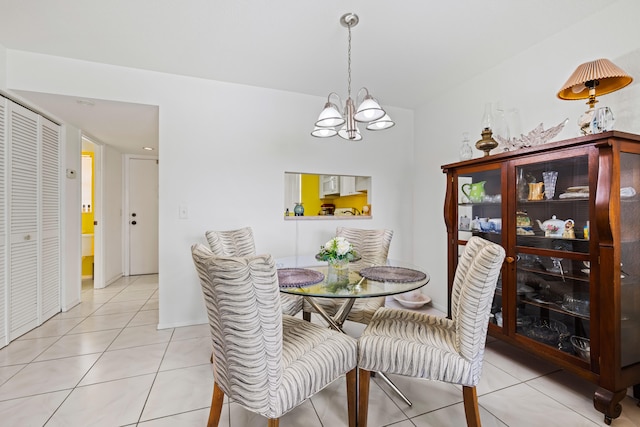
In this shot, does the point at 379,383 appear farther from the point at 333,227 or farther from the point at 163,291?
the point at 163,291

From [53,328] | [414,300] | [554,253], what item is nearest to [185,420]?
[53,328]

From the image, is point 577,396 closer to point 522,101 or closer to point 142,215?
point 522,101

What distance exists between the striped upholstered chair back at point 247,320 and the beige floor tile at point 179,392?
70 cm

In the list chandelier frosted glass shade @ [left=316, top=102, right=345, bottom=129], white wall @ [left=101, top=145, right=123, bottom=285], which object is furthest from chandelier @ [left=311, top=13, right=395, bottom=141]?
white wall @ [left=101, top=145, right=123, bottom=285]

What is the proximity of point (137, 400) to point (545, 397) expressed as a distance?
7.64ft

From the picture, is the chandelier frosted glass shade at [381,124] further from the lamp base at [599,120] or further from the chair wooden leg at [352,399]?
the chair wooden leg at [352,399]

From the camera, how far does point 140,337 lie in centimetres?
245

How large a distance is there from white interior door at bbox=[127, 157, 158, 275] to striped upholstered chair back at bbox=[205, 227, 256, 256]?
126 inches

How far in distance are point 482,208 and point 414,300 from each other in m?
1.38

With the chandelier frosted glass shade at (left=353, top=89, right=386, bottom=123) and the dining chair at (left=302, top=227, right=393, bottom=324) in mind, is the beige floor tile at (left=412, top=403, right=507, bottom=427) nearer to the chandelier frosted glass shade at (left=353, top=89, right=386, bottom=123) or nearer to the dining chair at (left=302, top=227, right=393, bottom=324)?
the dining chair at (left=302, top=227, right=393, bottom=324)

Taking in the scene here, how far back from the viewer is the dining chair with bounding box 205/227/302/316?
81.3 inches

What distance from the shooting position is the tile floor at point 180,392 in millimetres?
1482

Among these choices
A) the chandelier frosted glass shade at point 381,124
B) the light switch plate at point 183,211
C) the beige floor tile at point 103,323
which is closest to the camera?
the chandelier frosted glass shade at point 381,124

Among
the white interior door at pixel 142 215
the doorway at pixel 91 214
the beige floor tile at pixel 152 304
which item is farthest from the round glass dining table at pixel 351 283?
the white interior door at pixel 142 215
